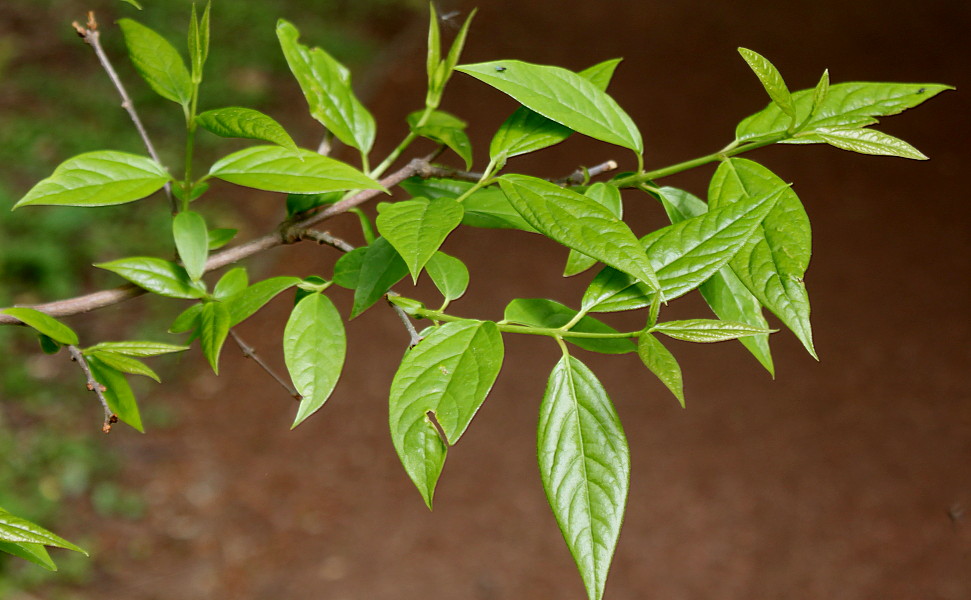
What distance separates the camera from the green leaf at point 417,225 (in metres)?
0.52

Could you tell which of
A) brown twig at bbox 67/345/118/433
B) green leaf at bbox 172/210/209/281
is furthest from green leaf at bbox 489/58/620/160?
brown twig at bbox 67/345/118/433

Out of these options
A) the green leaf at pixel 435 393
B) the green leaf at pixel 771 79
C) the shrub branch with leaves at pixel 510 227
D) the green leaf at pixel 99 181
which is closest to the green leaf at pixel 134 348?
the shrub branch with leaves at pixel 510 227

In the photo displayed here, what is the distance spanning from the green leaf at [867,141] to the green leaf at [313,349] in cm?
37

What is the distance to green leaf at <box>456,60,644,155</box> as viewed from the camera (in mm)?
587

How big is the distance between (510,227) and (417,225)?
0.33 ft

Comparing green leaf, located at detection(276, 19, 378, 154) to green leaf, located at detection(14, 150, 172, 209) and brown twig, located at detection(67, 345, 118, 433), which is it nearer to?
green leaf, located at detection(14, 150, 172, 209)

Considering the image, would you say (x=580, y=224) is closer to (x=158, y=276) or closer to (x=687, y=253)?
(x=687, y=253)

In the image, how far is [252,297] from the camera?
26.3 inches

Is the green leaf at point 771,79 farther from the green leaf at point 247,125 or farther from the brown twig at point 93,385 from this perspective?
the brown twig at point 93,385

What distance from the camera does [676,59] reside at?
446 cm

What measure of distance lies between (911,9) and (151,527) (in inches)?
180

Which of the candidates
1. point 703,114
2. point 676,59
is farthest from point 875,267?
point 676,59

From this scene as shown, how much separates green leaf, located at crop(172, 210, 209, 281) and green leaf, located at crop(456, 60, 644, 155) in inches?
9.8

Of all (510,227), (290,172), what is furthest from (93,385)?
(510,227)
